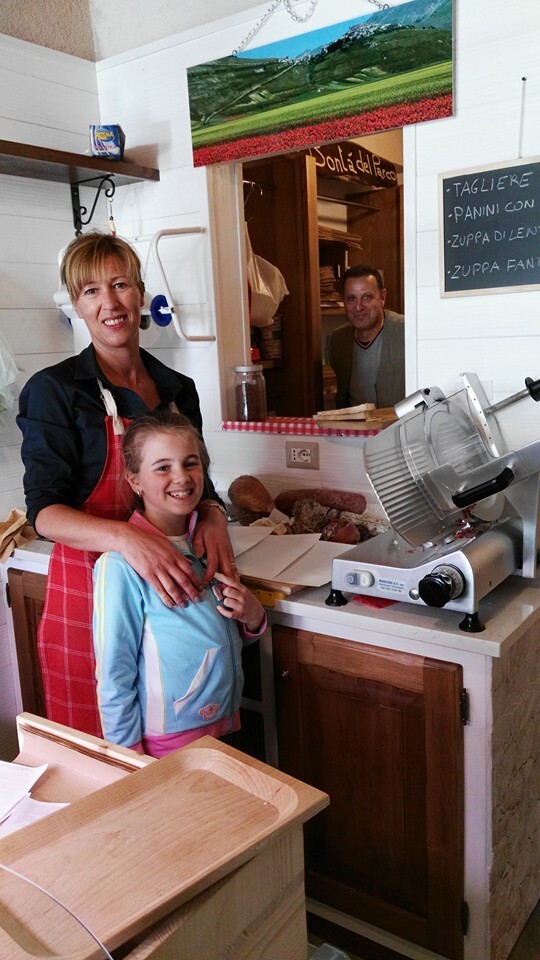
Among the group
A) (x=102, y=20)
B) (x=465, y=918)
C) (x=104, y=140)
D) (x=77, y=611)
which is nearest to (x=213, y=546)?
(x=77, y=611)

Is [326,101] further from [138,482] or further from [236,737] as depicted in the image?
[236,737]

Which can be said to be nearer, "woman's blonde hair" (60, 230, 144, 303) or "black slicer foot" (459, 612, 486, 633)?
"black slicer foot" (459, 612, 486, 633)

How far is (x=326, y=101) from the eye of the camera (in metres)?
1.93

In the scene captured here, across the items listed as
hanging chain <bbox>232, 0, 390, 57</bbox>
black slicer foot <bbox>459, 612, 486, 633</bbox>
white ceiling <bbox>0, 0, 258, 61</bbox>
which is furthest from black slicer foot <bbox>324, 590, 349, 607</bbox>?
white ceiling <bbox>0, 0, 258, 61</bbox>

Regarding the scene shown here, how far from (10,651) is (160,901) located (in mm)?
1726

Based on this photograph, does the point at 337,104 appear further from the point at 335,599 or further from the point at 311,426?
the point at 335,599

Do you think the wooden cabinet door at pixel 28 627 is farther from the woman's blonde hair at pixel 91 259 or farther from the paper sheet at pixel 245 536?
the woman's blonde hair at pixel 91 259

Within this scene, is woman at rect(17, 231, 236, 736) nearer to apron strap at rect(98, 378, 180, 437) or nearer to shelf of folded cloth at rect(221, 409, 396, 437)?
apron strap at rect(98, 378, 180, 437)

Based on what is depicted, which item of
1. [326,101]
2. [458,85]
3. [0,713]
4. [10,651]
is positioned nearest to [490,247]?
[458,85]

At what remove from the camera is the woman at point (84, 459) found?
1547 mm

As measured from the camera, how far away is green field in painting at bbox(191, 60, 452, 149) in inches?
69.7

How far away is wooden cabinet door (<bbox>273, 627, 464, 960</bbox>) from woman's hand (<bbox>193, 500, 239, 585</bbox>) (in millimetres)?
193

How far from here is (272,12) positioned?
198 centimetres

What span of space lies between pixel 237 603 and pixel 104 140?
1458mm
